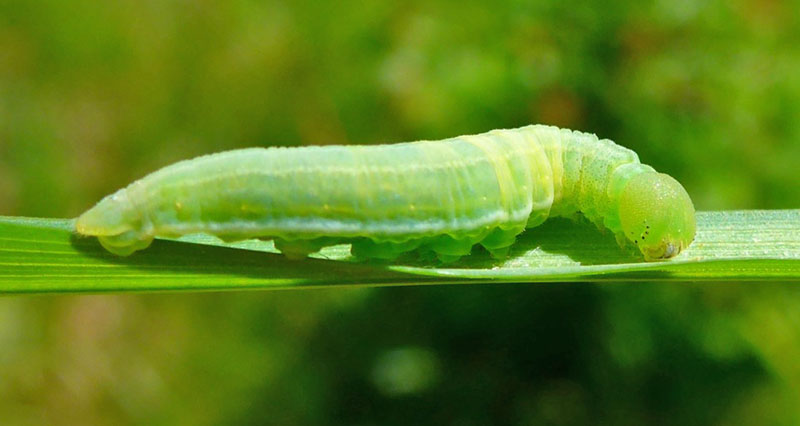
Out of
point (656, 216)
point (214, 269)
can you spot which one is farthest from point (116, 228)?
point (656, 216)

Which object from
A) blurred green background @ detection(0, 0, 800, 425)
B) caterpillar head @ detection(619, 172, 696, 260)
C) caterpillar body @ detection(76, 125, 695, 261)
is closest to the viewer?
caterpillar body @ detection(76, 125, 695, 261)

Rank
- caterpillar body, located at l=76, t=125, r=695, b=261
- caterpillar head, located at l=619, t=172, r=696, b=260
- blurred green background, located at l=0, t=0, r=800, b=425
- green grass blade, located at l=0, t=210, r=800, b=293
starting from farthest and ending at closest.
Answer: blurred green background, located at l=0, t=0, r=800, b=425 → caterpillar head, located at l=619, t=172, r=696, b=260 → caterpillar body, located at l=76, t=125, r=695, b=261 → green grass blade, located at l=0, t=210, r=800, b=293

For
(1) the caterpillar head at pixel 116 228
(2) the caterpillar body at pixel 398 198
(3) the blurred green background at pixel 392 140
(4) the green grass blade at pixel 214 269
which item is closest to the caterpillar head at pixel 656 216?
(2) the caterpillar body at pixel 398 198

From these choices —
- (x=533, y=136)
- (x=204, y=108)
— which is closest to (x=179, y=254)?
(x=533, y=136)

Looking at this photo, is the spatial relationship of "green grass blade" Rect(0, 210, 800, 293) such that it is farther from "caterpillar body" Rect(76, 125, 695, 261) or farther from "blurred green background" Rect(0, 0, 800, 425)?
"blurred green background" Rect(0, 0, 800, 425)

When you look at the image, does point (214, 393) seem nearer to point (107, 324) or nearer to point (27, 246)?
point (107, 324)

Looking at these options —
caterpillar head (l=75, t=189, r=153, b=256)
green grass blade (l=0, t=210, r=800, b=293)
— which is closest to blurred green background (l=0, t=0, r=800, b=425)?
green grass blade (l=0, t=210, r=800, b=293)

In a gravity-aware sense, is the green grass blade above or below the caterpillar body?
below
